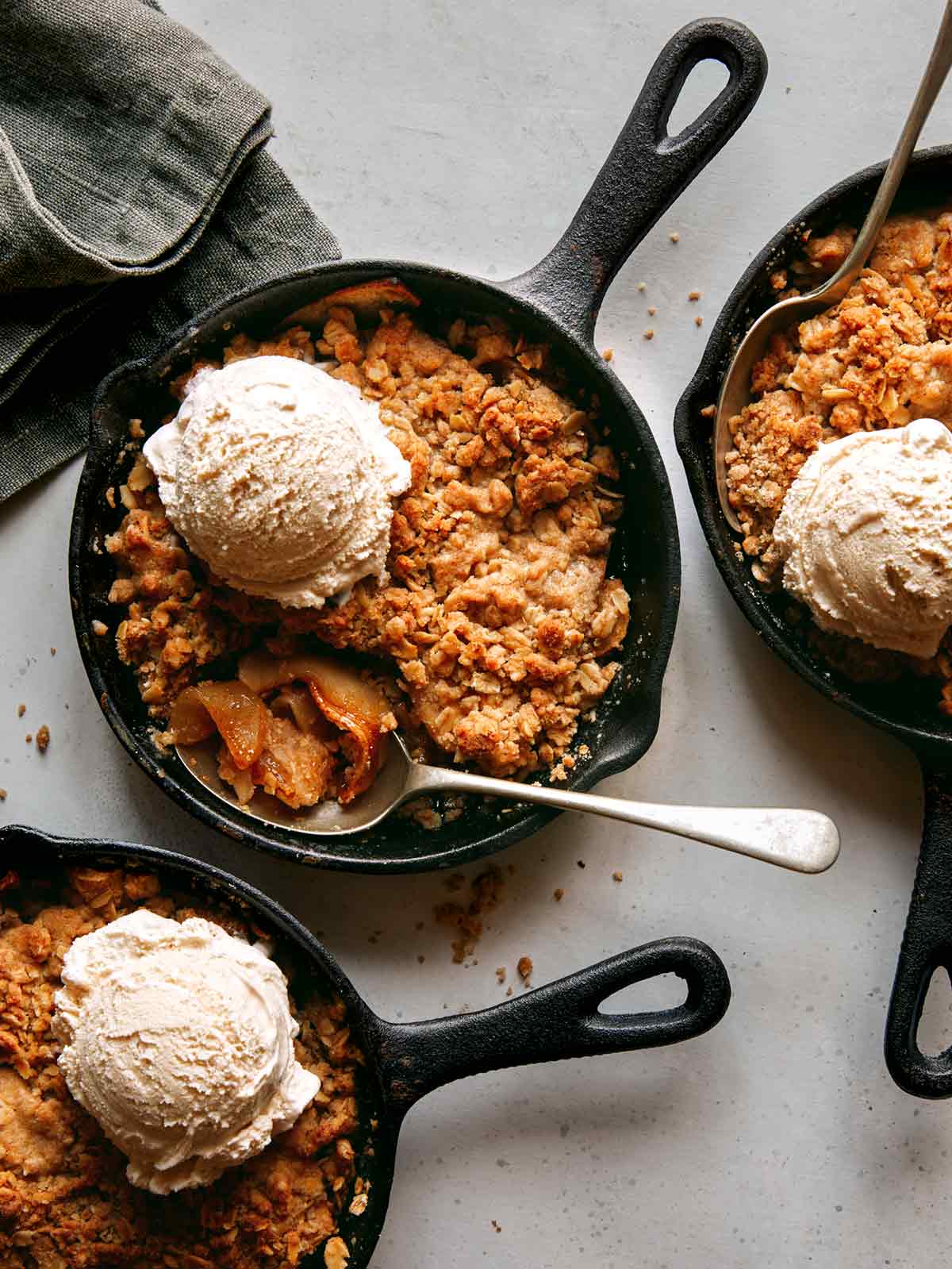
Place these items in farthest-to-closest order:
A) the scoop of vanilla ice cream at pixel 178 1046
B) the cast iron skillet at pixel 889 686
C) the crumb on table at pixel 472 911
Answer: the crumb on table at pixel 472 911 < the cast iron skillet at pixel 889 686 < the scoop of vanilla ice cream at pixel 178 1046

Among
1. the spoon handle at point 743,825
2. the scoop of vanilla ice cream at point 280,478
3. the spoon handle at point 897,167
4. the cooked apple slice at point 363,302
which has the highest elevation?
the spoon handle at point 897,167

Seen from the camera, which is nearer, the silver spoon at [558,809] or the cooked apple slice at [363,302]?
the silver spoon at [558,809]

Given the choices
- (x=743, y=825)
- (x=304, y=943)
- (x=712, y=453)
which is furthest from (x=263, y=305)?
(x=743, y=825)

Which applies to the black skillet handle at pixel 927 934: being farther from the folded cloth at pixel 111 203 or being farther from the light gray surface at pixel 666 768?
the folded cloth at pixel 111 203

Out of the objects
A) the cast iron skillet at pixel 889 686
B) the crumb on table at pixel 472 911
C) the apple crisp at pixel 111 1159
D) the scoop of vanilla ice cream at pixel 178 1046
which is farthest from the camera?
the crumb on table at pixel 472 911

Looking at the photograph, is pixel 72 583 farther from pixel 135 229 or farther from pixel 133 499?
pixel 135 229

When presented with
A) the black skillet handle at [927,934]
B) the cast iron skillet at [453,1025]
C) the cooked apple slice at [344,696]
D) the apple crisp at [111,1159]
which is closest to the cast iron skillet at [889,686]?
the black skillet handle at [927,934]

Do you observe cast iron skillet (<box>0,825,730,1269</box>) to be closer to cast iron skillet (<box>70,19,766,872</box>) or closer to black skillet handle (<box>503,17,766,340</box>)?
cast iron skillet (<box>70,19,766,872</box>)
